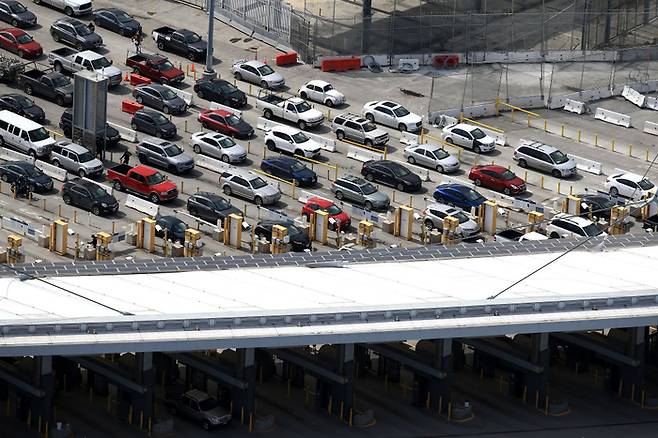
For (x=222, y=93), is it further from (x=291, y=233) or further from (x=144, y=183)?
(x=291, y=233)

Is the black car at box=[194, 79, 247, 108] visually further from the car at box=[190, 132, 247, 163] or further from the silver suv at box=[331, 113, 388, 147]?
the car at box=[190, 132, 247, 163]

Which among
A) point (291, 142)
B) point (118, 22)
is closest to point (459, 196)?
point (291, 142)

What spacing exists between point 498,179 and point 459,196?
3.66m

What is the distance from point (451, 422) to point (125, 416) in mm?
13172

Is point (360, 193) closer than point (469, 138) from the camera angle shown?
Yes

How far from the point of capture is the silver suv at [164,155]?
112 meters

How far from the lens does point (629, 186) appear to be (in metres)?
112

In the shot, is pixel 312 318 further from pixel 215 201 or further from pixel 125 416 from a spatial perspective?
pixel 215 201

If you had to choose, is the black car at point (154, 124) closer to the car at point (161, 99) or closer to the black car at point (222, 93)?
the car at point (161, 99)

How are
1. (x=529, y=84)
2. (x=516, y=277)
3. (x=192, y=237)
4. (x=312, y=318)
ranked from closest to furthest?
(x=312, y=318)
(x=516, y=277)
(x=192, y=237)
(x=529, y=84)

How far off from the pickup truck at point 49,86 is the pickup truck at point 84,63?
1753 mm

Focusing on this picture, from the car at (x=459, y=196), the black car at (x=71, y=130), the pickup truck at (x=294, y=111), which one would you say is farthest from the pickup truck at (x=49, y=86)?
the car at (x=459, y=196)

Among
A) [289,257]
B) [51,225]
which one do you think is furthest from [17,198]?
[289,257]

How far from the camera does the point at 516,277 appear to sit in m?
88.4
